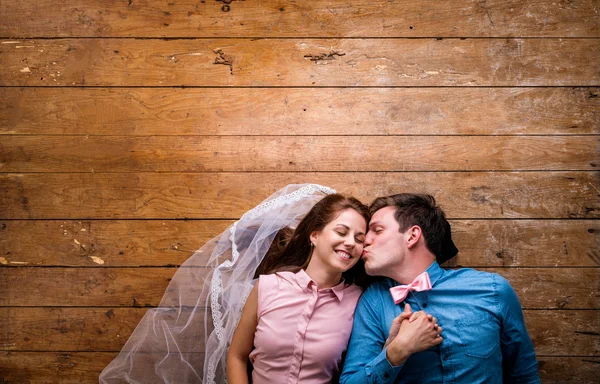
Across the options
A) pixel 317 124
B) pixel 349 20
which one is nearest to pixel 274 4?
pixel 349 20

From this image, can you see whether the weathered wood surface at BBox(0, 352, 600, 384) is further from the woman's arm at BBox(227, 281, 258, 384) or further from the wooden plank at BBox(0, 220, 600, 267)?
the woman's arm at BBox(227, 281, 258, 384)

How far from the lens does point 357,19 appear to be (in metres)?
1.78

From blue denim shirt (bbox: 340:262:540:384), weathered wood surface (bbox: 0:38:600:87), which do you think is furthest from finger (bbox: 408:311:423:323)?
weathered wood surface (bbox: 0:38:600:87)

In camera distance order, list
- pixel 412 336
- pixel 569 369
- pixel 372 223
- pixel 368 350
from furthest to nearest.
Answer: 1. pixel 569 369
2. pixel 372 223
3. pixel 368 350
4. pixel 412 336

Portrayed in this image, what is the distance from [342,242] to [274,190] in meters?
0.44

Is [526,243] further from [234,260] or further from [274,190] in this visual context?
[234,260]

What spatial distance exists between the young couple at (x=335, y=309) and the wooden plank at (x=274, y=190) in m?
0.16

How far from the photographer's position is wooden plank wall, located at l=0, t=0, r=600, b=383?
176 centimetres

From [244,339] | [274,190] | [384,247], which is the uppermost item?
[274,190]

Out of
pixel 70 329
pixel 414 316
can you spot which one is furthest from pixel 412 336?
pixel 70 329

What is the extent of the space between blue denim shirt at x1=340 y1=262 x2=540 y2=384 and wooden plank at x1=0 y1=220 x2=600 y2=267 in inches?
12.7

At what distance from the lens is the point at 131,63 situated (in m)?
1.79

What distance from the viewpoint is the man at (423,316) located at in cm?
134

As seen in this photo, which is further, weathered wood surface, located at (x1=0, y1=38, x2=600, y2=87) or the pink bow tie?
weathered wood surface, located at (x1=0, y1=38, x2=600, y2=87)
